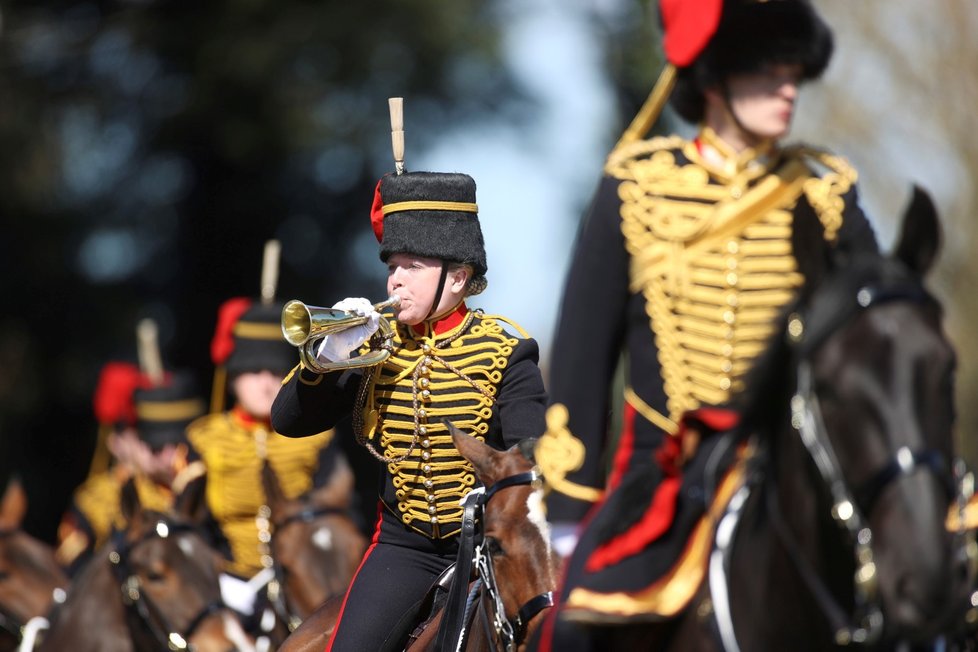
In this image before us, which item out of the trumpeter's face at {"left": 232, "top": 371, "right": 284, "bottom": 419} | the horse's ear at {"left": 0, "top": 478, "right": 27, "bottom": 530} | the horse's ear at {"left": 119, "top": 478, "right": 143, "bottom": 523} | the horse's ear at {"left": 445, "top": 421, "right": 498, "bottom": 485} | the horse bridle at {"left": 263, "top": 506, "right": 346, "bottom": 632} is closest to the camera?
the horse's ear at {"left": 445, "top": 421, "right": 498, "bottom": 485}

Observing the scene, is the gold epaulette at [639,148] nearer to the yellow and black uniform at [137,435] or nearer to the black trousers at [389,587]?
the black trousers at [389,587]

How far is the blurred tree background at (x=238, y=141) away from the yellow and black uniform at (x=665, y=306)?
1370 centimetres

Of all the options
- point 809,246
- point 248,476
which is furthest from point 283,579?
point 809,246

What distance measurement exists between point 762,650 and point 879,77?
54.1 ft

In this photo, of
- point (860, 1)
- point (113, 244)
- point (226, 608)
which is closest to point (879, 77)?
point (860, 1)

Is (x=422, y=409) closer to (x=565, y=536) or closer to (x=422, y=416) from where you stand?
(x=422, y=416)

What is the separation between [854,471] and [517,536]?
65.9 inches

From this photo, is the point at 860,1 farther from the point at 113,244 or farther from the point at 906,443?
the point at 906,443

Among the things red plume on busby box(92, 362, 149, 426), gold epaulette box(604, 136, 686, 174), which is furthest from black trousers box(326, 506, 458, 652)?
red plume on busby box(92, 362, 149, 426)

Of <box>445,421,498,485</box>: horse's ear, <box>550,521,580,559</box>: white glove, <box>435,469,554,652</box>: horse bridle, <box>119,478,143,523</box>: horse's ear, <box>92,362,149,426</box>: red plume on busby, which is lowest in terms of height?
<box>92,362,149,426</box>: red plume on busby

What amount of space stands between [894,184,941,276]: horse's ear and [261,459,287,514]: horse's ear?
227 inches

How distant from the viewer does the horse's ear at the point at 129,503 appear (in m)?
8.14

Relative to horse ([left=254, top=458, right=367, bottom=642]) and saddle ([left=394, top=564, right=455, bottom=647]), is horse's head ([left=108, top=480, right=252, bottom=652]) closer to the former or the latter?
horse ([left=254, top=458, right=367, bottom=642])

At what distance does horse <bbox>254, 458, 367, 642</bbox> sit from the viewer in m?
8.23
